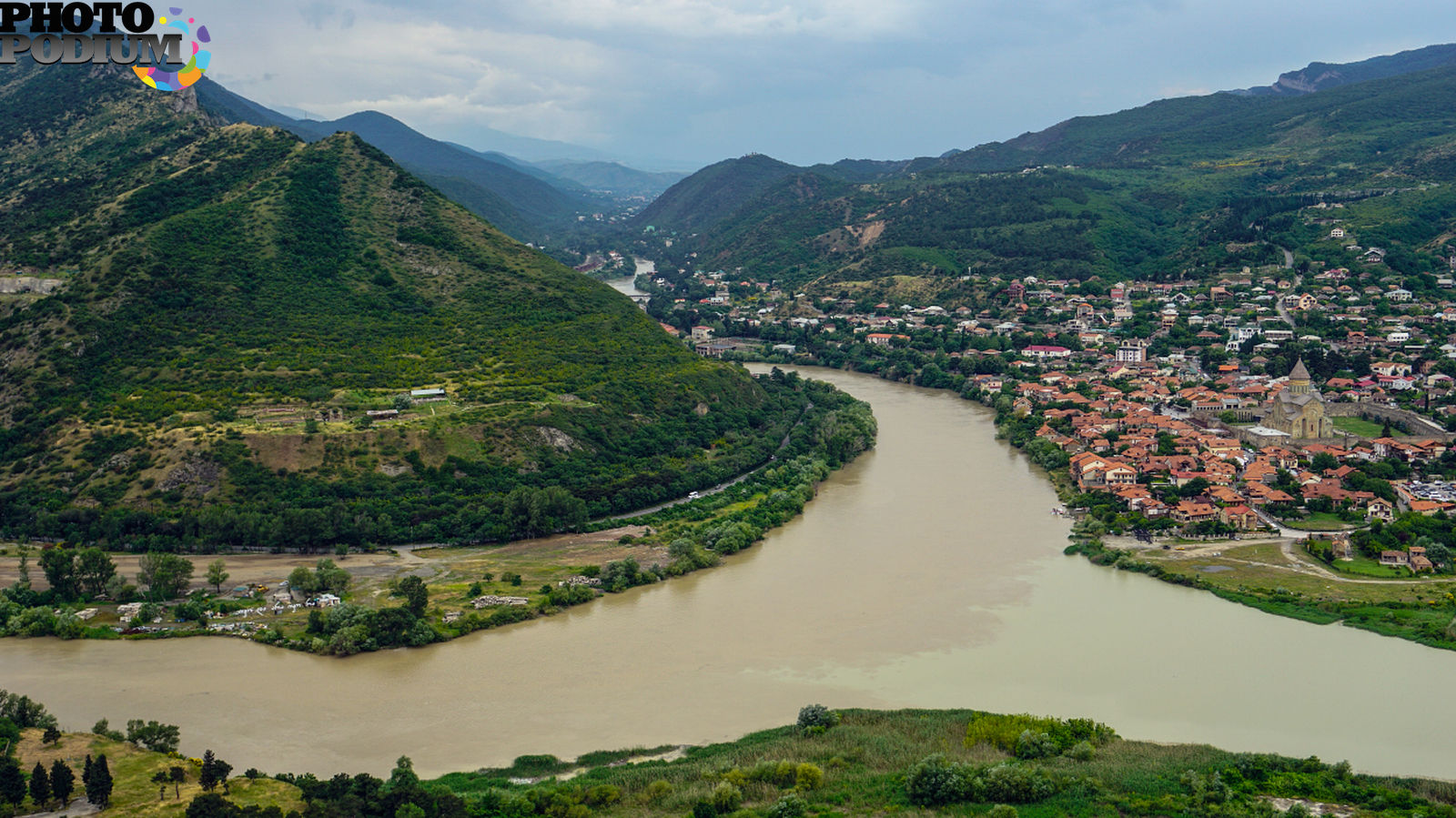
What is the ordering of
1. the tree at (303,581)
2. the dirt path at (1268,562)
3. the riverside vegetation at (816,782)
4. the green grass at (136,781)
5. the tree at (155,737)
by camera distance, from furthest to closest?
the tree at (303,581), the dirt path at (1268,562), the tree at (155,737), the green grass at (136,781), the riverside vegetation at (816,782)

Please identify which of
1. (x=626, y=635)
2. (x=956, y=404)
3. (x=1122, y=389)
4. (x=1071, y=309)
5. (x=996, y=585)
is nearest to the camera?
(x=626, y=635)

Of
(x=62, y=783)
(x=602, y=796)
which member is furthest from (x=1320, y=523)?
(x=62, y=783)

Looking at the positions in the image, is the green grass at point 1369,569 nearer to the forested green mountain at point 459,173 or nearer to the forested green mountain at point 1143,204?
the forested green mountain at point 1143,204

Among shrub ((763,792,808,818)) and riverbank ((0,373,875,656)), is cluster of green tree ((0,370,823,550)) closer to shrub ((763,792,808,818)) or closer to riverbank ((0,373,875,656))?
riverbank ((0,373,875,656))

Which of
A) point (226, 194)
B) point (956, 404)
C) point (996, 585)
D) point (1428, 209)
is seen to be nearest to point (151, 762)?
point (996, 585)

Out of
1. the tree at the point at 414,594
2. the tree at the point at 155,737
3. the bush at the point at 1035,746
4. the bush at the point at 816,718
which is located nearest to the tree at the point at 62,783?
the tree at the point at 155,737

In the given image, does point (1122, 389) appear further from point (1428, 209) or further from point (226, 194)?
point (226, 194)
